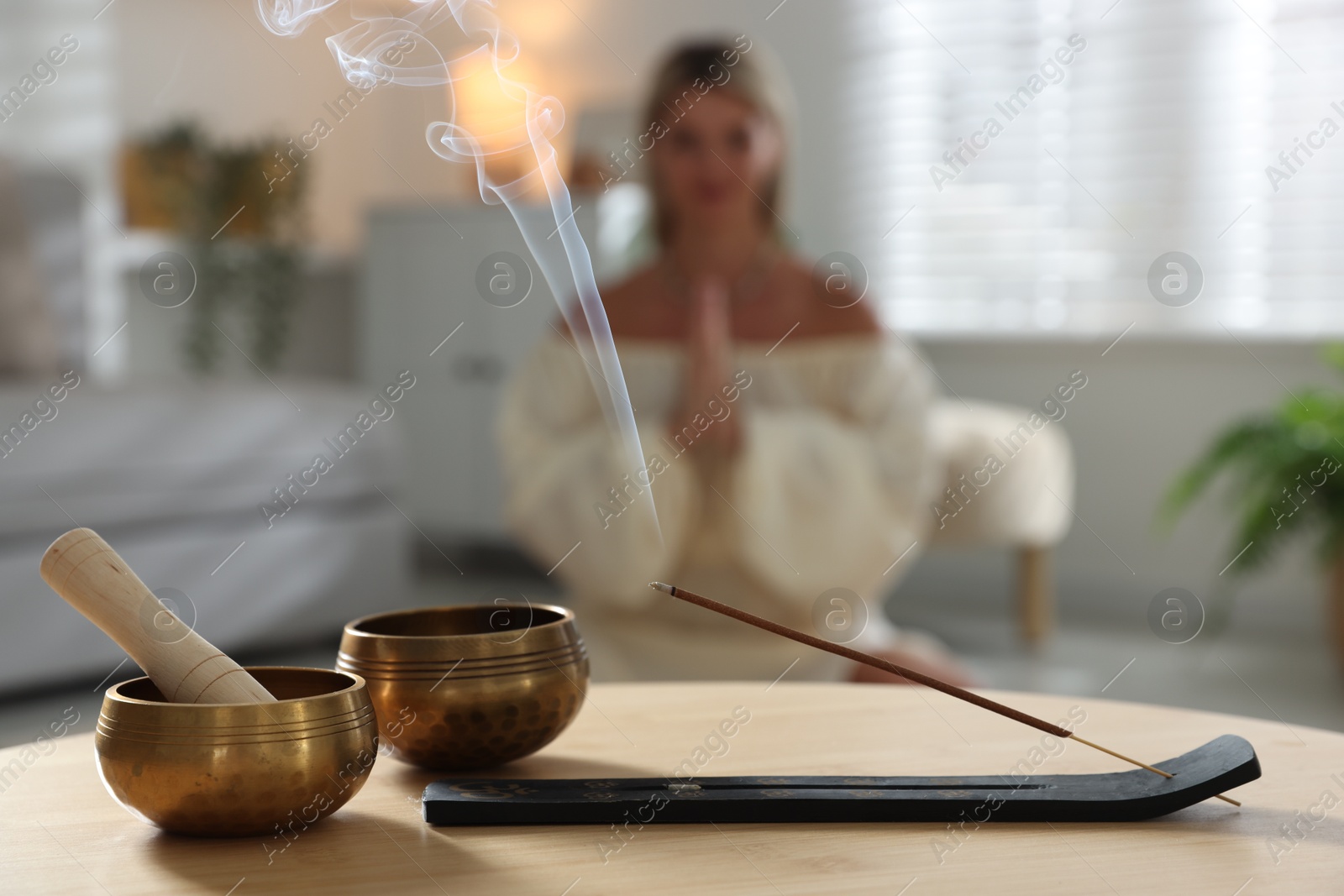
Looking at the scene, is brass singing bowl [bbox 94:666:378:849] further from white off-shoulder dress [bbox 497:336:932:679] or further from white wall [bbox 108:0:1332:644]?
white wall [bbox 108:0:1332:644]

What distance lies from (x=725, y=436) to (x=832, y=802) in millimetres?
1268

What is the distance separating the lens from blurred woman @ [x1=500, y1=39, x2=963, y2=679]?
1.86m

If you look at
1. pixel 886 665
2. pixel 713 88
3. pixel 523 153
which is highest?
pixel 523 153

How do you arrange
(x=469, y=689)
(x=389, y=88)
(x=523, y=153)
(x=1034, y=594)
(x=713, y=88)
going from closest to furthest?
(x=469, y=689) → (x=713, y=88) → (x=1034, y=594) → (x=523, y=153) → (x=389, y=88)

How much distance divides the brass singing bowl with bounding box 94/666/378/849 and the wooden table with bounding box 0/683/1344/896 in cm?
2

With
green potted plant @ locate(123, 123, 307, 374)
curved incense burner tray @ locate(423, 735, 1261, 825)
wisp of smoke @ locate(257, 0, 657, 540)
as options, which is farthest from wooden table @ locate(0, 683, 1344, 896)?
green potted plant @ locate(123, 123, 307, 374)

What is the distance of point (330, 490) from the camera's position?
3021 mm

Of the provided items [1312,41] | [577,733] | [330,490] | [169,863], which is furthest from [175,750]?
[1312,41]

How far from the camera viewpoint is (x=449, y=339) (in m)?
3.99

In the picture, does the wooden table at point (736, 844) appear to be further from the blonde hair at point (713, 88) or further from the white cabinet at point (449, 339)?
the white cabinet at point (449, 339)

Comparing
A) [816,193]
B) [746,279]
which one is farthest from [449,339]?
[746,279]

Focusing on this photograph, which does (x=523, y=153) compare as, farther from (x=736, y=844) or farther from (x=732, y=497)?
(x=736, y=844)

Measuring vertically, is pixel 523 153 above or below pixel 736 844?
above

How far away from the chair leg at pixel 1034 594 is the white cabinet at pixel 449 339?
4.84 feet
